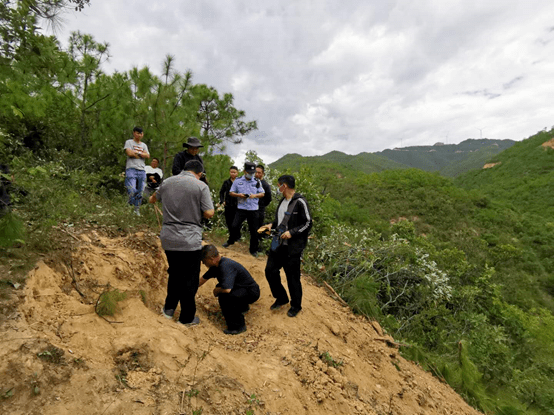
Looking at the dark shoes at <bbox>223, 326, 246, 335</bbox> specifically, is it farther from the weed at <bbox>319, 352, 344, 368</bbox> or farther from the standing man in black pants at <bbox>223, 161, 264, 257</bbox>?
the standing man in black pants at <bbox>223, 161, 264, 257</bbox>

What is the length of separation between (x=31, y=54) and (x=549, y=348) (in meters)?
11.4

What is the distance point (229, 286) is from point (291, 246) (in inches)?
34.1

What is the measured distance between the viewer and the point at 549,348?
281 inches

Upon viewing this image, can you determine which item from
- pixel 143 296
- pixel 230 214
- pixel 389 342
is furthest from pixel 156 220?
pixel 389 342

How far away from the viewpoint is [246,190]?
194 inches

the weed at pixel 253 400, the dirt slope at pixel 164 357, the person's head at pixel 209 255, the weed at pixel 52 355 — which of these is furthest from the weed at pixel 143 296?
the weed at pixel 253 400

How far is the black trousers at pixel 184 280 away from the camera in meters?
2.79

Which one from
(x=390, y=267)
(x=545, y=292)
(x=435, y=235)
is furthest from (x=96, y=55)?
(x=545, y=292)

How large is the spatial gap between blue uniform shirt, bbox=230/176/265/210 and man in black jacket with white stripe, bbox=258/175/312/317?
1.32m

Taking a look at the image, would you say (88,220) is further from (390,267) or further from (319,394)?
(390,267)

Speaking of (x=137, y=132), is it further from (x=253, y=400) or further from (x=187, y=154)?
(x=253, y=400)

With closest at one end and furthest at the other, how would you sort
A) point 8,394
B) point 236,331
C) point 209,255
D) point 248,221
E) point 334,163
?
point 8,394
point 209,255
point 236,331
point 248,221
point 334,163

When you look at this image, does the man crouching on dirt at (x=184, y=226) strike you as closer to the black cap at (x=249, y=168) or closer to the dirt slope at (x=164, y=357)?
the dirt slope at (x=164, y=357)

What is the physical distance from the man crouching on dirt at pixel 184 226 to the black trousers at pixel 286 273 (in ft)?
3.40
